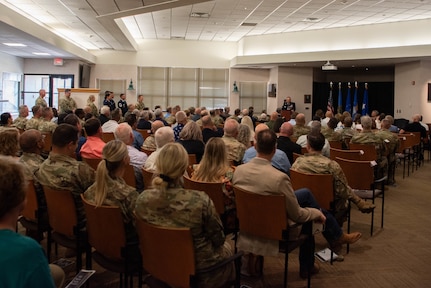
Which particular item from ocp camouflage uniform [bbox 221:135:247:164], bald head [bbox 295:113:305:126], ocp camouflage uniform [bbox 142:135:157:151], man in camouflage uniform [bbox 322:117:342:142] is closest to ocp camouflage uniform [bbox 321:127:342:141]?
man in camouflage uniform [bbox 322:117:342:142]

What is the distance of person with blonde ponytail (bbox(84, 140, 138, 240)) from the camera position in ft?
8.68

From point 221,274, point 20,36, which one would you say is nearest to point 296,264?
point 221,274

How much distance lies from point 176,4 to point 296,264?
21.5 ft

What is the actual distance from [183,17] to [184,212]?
461 inches

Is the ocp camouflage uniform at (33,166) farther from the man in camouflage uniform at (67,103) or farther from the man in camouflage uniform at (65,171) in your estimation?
the man in camouflage uniform at (67,103)

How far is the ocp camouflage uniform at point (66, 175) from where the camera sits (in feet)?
10.4

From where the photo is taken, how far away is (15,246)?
4.42 ft

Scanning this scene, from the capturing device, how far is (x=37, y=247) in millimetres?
1393

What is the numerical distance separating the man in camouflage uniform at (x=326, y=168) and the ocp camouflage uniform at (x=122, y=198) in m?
2.03

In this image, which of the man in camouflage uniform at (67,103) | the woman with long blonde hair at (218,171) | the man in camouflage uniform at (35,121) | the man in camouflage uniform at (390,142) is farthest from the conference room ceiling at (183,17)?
the woman with long blonde hair at (218,171)

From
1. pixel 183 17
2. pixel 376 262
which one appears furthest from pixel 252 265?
pixel 183 17

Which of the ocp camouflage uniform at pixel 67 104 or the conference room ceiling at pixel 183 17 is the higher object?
the conference room ceiling at pixel 183 17

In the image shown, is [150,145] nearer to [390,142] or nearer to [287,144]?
[287,144]

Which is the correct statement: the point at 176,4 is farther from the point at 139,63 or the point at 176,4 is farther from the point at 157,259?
the point at 139,63
